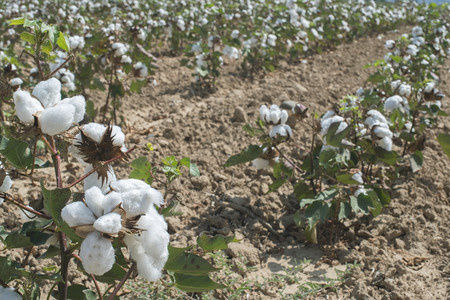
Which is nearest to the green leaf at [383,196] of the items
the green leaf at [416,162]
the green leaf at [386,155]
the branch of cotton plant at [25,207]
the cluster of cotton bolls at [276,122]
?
the green leaf at [386,155]

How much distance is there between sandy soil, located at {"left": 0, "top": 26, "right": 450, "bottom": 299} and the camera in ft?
6.95

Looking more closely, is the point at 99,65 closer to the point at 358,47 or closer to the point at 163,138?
the point at 163,138

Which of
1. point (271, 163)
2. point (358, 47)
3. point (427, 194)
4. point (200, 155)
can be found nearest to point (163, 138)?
point (200, 155)

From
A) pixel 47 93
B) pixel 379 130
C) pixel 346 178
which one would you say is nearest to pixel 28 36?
pixel 47 93

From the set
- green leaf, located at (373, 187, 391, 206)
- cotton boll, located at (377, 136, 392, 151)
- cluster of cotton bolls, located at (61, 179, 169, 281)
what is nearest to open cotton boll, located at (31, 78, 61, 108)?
cluster of cotton bolls, located at (61, 179, 169, 281)

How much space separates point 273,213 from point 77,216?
1.88 metres

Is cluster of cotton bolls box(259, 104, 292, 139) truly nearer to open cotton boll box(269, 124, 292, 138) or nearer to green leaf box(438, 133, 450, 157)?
open cotton boll box(269, 124, 292, 138)

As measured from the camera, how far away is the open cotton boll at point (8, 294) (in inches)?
44.9

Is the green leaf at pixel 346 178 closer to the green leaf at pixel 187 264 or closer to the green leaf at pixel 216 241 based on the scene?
the green leaf at pixel 216 241

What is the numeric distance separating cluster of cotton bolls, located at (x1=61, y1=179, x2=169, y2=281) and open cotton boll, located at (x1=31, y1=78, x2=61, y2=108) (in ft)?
0.92

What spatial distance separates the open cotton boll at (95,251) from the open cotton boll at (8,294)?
15.3 inches

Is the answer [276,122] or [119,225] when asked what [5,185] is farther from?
[276,122]

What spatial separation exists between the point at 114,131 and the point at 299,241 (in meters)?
1.63

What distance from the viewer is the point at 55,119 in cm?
102
